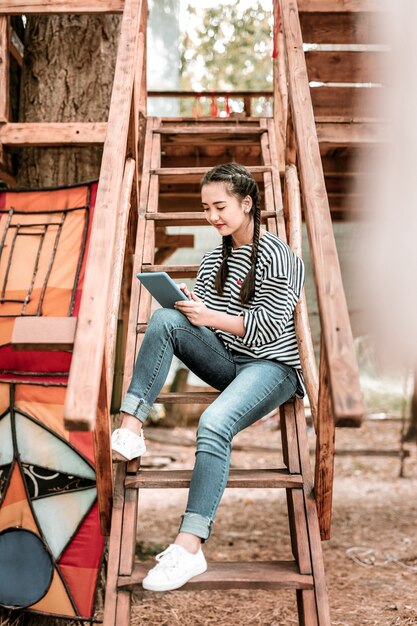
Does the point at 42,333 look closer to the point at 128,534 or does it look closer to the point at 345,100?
the point at 128,534

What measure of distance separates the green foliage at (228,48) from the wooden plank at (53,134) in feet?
31.5

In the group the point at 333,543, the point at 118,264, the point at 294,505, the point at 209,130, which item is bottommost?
the point at 294,505

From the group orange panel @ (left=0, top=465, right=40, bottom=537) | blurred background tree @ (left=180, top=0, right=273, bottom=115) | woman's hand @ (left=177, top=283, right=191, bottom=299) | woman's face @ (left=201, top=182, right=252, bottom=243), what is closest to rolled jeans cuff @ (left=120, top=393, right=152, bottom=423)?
woman's hand @ (left=177, top=283, right=191, bottom=299)

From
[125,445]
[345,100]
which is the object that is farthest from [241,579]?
[345,100]

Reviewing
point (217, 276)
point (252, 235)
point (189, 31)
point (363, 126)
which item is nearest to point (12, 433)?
point (217, 276)

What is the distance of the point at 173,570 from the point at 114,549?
12.1 inches

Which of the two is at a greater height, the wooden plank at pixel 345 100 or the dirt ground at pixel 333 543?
the wooden plank at pixel 345 100

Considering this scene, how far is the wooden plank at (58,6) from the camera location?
330cm

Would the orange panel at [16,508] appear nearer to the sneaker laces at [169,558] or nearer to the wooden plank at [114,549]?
the wooden plank at [114,549]

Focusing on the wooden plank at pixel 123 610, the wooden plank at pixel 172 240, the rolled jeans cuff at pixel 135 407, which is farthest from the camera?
the wooden plank at pixel 172 240

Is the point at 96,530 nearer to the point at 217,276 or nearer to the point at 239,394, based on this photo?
the point at 239,394

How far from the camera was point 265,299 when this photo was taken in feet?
7.55

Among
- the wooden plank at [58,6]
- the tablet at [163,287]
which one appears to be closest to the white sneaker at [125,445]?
the tablet at [163,287]

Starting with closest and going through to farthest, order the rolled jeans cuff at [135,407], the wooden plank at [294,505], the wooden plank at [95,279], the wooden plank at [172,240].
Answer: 1. the wooden plank at [95,279]
2. the wooden plank at [294,505]
3. the rolled jeans cuff at [135,407]
4. the wooden plank at [172,240]
